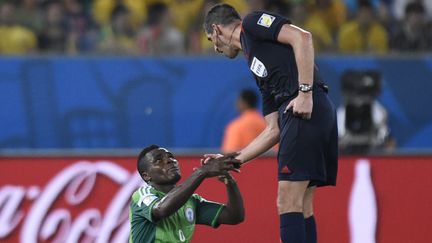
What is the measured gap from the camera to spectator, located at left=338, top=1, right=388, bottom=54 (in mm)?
14539

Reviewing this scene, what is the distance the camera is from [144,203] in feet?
25.1

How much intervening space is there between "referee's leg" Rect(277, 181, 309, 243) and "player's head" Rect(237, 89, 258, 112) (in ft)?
18.1

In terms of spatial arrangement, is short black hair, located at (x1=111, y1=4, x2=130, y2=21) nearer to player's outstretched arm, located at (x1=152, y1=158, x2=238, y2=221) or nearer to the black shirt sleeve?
Result: the black shirt sleeve

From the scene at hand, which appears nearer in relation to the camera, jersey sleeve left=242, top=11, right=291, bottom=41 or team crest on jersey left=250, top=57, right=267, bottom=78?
jersey sleeve left=242, top=11, right=291, bottom=41

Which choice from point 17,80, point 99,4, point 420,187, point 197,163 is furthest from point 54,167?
point 99,4

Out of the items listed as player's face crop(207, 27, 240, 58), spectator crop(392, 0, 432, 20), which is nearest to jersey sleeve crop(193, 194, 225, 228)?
player's face crop(207, 27, 240, 58)

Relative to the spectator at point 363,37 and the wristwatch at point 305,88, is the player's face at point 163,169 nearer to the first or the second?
the wristwatch at point 305,88

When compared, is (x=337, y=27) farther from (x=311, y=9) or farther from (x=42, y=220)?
(x=42, y=220)

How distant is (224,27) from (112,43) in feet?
23.3

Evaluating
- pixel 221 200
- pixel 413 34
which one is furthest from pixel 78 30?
pixel 221 200

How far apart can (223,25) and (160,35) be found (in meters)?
6.98

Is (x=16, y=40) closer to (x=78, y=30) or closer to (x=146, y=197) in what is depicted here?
(x=78, y=30)

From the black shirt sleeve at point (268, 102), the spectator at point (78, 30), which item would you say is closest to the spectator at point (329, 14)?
the spectator at point (78, 30)

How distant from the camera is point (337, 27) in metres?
14.9
